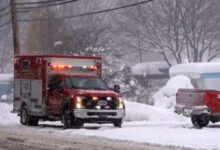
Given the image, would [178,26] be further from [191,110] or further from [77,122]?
[77,122]

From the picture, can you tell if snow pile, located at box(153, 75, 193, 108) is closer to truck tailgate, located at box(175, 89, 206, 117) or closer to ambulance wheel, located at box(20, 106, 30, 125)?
truck tailgate, located at box(175, 89, 206, 117)

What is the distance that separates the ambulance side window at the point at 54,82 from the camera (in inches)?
927

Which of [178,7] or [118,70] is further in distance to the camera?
[178,7]

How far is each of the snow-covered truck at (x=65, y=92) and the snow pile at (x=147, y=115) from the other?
10.9 feet

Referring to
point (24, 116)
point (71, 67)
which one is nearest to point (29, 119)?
point (24, 116)

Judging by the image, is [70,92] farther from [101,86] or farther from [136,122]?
[136,122]

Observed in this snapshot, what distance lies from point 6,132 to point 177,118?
359 inches

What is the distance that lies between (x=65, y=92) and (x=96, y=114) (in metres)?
1.45

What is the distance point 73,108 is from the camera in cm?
2202

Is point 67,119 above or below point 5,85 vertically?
below

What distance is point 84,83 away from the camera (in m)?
23.5

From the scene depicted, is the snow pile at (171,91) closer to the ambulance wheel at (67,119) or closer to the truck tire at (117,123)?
the truck tire at (117,123)

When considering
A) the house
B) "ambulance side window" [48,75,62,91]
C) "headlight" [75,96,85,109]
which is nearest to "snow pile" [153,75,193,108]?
"ambulance side window" [48,75,62,91]

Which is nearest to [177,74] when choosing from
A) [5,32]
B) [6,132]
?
[6,132]
